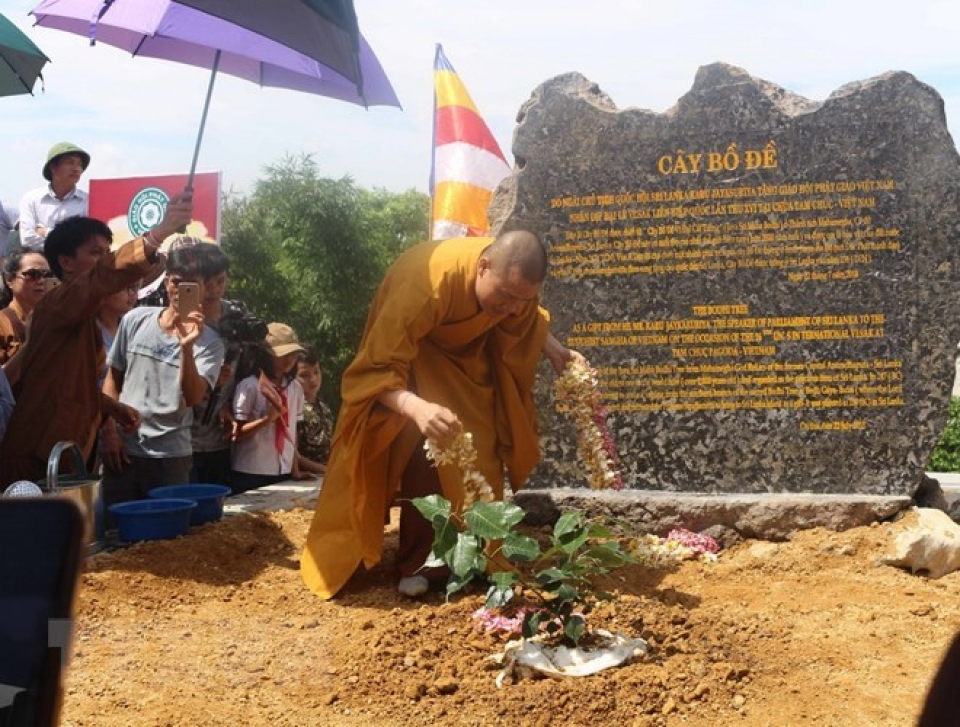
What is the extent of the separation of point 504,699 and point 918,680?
4.25 feet

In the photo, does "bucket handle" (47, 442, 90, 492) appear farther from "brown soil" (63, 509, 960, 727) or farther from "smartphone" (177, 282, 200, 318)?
"smartphone" (177, 282, 200, 318)

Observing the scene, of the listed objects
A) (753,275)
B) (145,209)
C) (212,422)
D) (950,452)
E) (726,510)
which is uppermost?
(145,209)

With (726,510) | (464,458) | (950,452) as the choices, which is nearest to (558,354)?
(464,458)

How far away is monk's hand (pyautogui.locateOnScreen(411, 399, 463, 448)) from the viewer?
3513mm

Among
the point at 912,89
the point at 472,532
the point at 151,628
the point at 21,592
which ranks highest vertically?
the point at 912,89

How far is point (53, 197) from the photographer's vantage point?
6496 millimetres

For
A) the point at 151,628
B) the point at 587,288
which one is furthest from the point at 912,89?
the point at 151,628

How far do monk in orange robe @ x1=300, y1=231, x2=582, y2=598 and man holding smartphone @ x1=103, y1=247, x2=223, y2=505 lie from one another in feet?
3.53

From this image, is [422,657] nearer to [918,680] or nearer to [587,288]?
[918,680]

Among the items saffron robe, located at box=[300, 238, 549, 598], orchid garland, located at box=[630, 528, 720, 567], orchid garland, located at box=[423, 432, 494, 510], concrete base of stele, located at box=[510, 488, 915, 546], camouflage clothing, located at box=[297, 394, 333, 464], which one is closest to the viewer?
orchid garland, located at box=[423, 432, 494, 510]

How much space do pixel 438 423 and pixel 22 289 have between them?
227 centimetres

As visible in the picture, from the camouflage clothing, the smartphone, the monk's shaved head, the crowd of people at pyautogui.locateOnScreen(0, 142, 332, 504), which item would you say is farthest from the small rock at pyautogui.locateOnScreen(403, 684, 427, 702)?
the camouflage clothing

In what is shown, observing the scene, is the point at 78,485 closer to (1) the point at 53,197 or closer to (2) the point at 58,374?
(2) the point at 58,374

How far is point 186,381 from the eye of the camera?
471 cm
